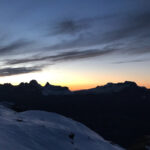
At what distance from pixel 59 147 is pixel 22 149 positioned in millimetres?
5288

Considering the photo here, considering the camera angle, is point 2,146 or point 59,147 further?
point 59,147

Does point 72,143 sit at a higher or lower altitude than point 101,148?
higher

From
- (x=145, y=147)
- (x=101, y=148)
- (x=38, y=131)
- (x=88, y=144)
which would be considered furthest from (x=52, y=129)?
(x=145, y=147)

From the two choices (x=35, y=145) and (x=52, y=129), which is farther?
(x=52, y=129)

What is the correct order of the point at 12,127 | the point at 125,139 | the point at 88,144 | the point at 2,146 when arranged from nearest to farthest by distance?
the point at 2,146
the point at 12,127
the point at 88,144
the point at 125,139

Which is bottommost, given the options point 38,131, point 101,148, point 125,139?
point 125,139

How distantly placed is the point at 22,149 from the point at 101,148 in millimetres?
12222

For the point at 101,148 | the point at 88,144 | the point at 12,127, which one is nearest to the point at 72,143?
the point at 88,144

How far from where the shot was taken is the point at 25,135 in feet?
68.4

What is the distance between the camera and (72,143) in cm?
2322

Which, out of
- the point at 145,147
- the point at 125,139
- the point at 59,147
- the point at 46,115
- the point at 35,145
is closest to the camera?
the point at 35,145

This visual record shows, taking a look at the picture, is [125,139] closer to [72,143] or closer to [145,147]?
[145,147]

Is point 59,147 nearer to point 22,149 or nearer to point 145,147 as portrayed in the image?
point 22,149

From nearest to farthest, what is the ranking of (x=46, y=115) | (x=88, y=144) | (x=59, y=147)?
(x=59, y=147)
(x=88, y=144)
(x=46, y=115)
